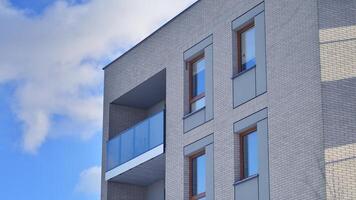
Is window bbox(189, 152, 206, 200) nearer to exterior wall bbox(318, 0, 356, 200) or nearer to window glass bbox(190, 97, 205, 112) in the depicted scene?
window glass bbox(190, 97, 205, 112)

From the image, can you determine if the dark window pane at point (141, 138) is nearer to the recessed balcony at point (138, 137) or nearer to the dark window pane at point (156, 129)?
the recessed balcony at point (138, 137)

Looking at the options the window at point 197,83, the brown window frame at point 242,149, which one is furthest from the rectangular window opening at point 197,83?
the brown window frame at point 242,149

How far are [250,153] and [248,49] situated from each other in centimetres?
315

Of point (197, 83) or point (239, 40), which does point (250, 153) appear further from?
point (197, 83)

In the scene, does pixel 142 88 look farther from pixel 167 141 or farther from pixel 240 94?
pixel 240 94

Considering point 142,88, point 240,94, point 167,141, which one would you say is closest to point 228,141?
point 240,94

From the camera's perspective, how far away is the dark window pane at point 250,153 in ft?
89.6

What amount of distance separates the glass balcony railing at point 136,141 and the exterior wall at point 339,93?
8.47 meters

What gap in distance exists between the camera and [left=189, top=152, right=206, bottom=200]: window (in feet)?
97.3

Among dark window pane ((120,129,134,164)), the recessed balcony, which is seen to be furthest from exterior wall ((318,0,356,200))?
dark window pane ((120,129,134,164))

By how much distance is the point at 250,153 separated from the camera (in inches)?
1088

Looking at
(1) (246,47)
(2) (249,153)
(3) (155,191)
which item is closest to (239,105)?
(2) (249,153)

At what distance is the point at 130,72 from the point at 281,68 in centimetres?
978

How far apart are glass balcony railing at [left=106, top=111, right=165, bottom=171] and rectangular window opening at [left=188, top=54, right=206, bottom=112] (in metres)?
1.54
